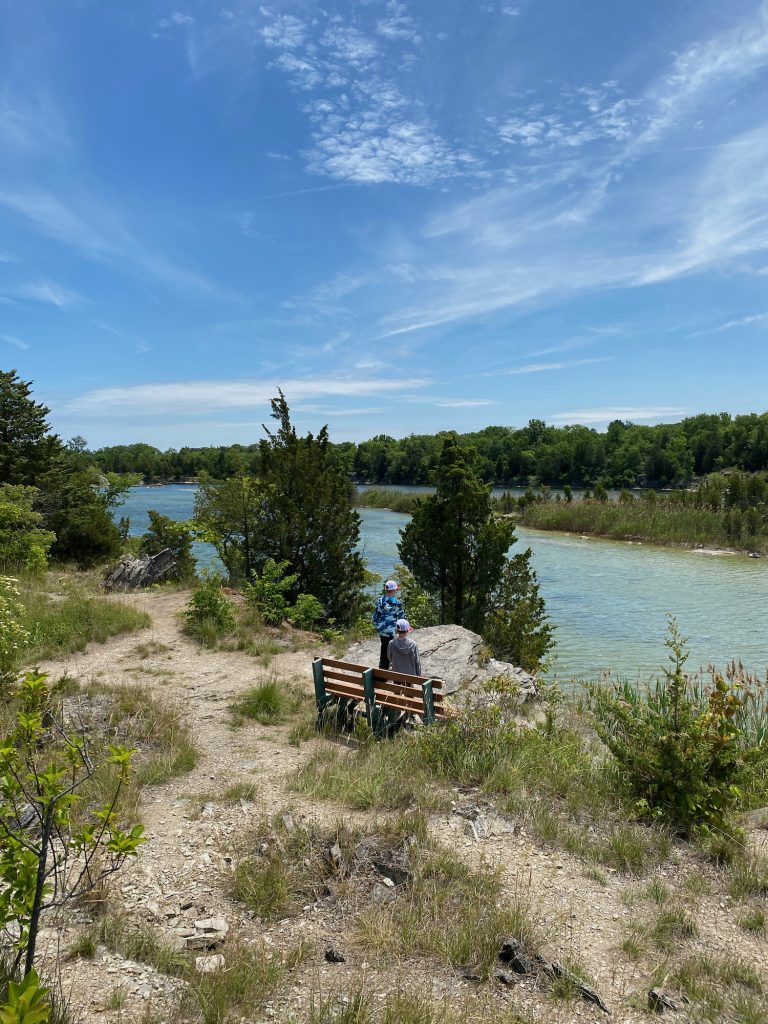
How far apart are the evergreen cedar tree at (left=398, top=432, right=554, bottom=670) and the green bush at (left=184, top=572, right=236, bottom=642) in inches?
205

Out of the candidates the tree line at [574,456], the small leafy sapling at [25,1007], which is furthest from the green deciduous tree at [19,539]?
the tree line at [574,456]

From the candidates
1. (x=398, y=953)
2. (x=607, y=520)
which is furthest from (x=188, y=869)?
(x=607, y=520)

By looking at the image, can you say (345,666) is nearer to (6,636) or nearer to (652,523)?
(6,636)

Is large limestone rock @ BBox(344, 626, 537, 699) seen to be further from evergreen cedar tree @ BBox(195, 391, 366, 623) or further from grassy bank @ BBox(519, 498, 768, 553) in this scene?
grassy bank @ BBox(519, 498, 768, 553)

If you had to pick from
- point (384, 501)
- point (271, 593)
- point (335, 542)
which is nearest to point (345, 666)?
point (271, 593)

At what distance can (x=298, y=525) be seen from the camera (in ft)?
52.5

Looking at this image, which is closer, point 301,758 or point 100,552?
point 301,758

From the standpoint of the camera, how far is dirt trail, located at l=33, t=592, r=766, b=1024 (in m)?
3.53

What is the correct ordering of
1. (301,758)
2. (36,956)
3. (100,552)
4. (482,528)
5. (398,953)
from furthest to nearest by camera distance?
(100,552), (482,528), (301,758), (398,953), (36,956)

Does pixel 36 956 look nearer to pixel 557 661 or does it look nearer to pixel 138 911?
pixel 138 911

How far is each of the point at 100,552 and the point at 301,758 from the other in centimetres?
1913

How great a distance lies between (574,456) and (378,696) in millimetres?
106939

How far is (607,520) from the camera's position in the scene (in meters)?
44.7

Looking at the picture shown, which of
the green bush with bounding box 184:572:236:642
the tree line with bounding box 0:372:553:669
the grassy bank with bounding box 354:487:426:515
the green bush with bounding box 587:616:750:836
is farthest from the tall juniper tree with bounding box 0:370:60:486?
the grassy bank with bounding box 354:487:426:515
